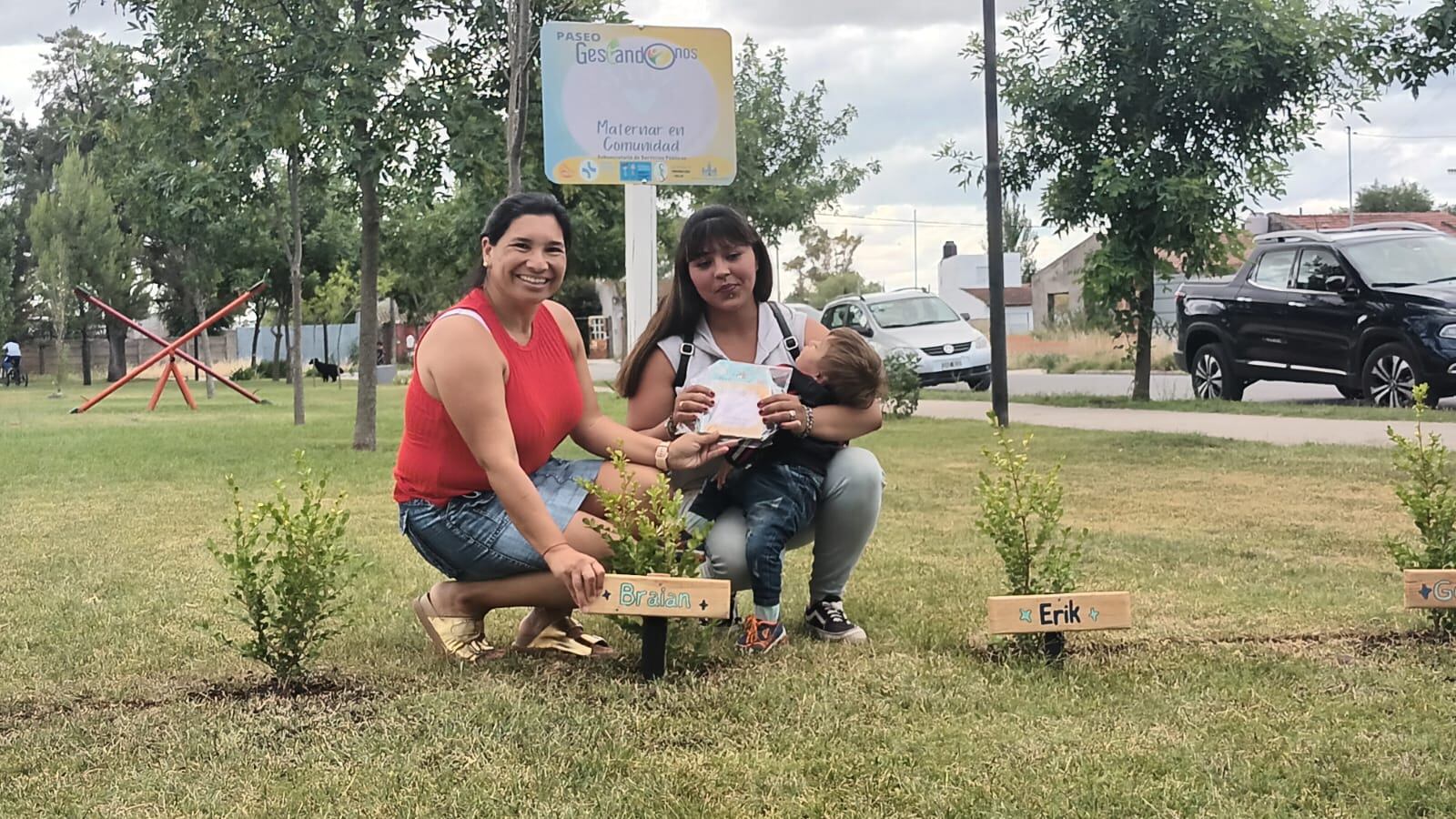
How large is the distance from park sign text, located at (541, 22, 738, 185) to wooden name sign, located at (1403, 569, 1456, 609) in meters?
4.24

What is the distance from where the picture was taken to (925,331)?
18828 millimetres

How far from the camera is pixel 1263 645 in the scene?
375cm

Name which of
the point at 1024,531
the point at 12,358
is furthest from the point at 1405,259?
the point at 12,358

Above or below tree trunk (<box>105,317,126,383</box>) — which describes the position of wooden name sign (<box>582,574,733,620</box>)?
below

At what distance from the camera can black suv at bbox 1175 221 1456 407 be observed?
10.8 metres

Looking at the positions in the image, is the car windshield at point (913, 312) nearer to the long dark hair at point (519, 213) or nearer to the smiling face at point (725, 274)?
the smiling face at point (725, 274)

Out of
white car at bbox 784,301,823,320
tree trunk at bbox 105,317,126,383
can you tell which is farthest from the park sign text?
tree trunk at bbox 105,317,126,383

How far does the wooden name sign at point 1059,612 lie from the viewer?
3.46 m

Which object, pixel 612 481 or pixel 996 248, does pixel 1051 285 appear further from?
pixel 612 481

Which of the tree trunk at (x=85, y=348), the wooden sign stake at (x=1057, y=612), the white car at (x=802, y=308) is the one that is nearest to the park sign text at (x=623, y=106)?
the white car at (x=802, y=308)

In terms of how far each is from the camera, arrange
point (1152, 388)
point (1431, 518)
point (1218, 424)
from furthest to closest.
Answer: point (1152, 388), point (1218, 424), point (1431, 518)

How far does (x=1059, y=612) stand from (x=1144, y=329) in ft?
33.4

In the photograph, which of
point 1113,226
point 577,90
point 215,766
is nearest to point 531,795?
point 215,766

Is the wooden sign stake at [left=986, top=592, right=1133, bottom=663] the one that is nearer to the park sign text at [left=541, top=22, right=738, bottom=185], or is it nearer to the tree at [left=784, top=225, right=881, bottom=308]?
the park sign text at [left=541, top=22, right=738, bottom=185]
